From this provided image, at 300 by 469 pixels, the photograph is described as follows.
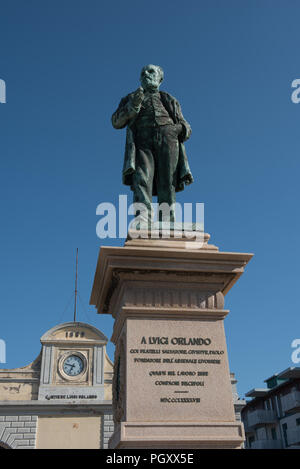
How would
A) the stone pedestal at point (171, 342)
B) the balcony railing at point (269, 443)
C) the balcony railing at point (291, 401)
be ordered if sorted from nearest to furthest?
the stone pedestal at point (171, 342) → the balcony railing at point (291, 401) → the balcony railing at point (269, 443)

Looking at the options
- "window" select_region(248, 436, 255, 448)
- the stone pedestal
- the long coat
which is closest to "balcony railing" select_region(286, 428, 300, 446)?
"window" select_region(248, 436, 255, 448)

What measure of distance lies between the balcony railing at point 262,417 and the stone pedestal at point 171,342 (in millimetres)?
44087

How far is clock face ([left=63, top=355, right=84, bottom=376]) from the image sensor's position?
27.3 metres

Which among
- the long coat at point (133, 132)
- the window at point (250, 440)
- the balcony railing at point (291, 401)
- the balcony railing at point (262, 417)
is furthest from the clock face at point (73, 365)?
the window at point (250, 440)

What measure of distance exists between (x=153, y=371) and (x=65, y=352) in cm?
2411

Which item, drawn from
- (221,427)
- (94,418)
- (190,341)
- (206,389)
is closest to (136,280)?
(190,341)

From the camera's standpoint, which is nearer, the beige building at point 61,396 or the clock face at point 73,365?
the beige building at point 61,396

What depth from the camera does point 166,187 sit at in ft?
21.3

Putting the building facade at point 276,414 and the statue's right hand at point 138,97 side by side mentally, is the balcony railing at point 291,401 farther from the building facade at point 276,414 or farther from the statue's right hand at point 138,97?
the statue's right hand at point 138,97

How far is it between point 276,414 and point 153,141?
45.0 metres

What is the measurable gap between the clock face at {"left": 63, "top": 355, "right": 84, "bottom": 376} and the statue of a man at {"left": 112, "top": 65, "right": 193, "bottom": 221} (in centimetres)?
2283

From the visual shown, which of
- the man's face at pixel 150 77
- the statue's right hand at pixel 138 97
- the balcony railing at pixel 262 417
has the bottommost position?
the statue's right hand at pixel 138 97

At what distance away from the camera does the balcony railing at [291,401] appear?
40.3 meters

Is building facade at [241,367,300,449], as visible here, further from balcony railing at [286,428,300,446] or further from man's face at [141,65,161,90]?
man's face at [141,65,161,90]
